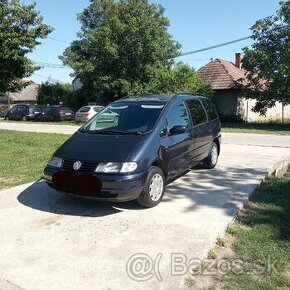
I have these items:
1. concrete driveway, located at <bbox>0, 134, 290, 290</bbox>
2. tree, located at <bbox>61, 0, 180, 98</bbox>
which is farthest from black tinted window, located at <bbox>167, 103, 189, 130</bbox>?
tree, located at <bbox>61, 0, 180, 98</bbox>

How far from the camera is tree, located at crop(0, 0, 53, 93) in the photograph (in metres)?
15.7

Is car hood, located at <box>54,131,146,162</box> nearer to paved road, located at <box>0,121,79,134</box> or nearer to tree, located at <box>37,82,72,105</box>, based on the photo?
paved road, located at <box>0,121,79,134</box>

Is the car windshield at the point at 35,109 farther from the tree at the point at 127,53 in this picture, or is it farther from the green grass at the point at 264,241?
the green grass at the point at 264,241

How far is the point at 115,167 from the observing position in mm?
5449

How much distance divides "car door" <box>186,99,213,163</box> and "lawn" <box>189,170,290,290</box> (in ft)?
5.20

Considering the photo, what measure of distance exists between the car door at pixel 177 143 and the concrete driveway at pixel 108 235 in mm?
439

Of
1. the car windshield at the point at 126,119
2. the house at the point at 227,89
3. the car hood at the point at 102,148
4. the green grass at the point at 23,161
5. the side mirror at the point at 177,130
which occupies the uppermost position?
the house at the point at 227,89

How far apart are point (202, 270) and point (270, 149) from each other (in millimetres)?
8751

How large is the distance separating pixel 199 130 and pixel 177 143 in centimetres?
113

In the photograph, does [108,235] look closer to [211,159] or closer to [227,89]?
[211,159]

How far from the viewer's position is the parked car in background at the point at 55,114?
34000 millimetres

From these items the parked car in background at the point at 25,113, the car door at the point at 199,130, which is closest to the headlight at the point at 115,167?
the car door at the point at 199,130

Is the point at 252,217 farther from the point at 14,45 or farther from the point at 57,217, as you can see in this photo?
the point at 14,45

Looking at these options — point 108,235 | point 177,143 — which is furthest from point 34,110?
point 108,235
